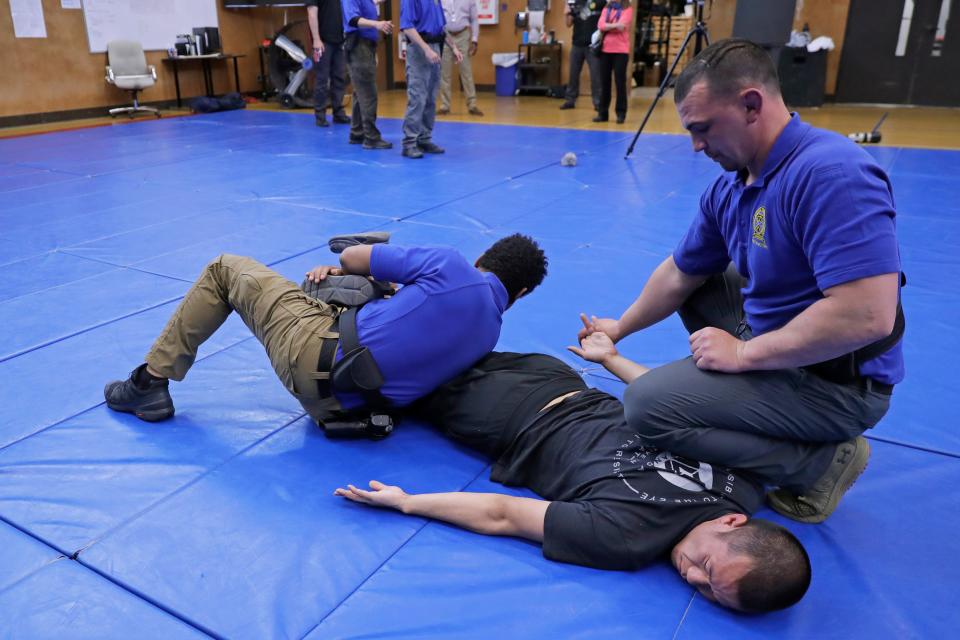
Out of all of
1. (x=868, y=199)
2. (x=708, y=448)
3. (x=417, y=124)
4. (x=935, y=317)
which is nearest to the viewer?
(x=868, y=199)

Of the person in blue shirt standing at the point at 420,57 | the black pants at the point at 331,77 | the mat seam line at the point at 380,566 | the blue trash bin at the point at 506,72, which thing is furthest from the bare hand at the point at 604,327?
the blue trash bin at the point at 506,72

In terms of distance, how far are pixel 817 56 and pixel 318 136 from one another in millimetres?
7796

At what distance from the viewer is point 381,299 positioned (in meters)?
2.36

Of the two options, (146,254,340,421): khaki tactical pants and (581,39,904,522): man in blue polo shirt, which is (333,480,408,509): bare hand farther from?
(581,39,904,522): man in blue polo shirt

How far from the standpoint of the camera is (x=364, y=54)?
23.2 ft

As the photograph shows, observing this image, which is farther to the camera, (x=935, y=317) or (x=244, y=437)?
(x=935, y=317)

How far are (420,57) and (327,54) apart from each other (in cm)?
260

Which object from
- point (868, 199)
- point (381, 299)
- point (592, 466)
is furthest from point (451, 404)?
point (868, 199)

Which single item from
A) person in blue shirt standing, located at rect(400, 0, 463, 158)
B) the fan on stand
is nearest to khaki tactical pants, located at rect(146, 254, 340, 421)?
person in blue shirt standing, located at rect(400, 0, 463, 158)

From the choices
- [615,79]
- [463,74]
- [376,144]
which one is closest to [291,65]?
[463,74]

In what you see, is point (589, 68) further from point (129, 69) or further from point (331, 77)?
point (129, 69)

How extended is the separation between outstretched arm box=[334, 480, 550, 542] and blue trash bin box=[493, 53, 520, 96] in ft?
39.8

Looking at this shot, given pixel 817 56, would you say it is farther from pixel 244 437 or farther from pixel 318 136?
pixel 244 437

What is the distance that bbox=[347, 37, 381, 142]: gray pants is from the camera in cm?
707
